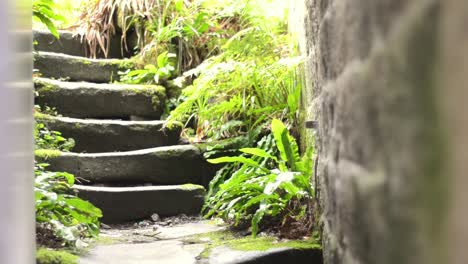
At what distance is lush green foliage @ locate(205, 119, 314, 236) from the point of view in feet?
8.95

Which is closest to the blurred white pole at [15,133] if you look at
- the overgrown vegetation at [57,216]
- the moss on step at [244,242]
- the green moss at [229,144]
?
the overgrown vegetation at [57,216]

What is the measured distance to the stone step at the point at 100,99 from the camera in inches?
167

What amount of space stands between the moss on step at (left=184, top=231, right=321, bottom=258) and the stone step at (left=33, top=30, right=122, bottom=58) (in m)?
2.74

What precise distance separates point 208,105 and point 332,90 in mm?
2283

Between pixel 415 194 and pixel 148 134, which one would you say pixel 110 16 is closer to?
pixel 148 134

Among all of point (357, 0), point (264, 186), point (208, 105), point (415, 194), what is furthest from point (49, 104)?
point (415, 194)

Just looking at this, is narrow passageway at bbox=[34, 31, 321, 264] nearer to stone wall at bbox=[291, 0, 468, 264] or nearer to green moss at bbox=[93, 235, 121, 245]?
green moss at bbox=[93, 235, 121, 245]

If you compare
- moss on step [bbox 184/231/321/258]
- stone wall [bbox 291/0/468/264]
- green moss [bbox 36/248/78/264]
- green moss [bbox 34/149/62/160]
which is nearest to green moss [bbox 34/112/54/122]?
green moss [bbox 34/149/62/160]

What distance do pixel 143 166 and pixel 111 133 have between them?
0.46m

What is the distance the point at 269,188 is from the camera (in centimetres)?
271

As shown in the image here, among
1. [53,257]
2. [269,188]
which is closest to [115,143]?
[269,188]

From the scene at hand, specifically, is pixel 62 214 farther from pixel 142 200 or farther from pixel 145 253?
pixel 142 200

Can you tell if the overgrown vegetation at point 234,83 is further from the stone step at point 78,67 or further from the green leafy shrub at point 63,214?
the green leafy shrub at point 63,214

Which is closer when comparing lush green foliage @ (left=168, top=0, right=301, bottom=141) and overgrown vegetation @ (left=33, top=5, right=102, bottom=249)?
overgrown vegetation @ (left=33, top=5, right=102, bottom=249)
